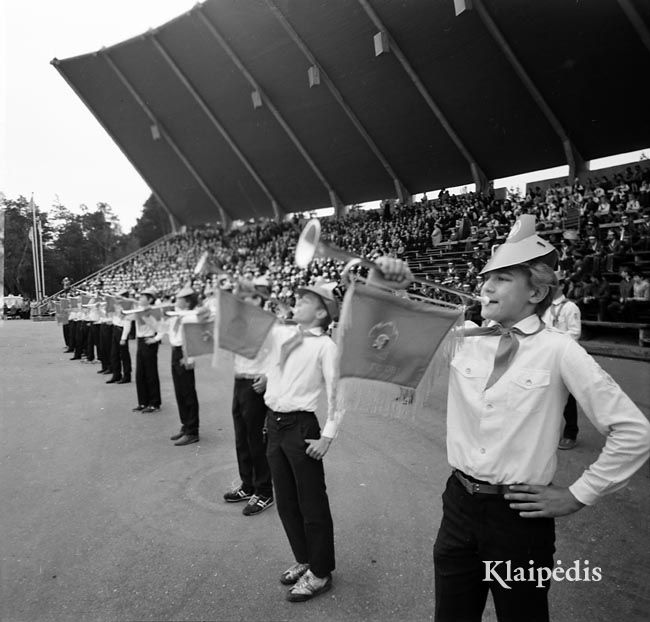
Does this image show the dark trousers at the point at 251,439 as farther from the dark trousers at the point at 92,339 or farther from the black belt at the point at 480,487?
the dark trousers at the point at 92,339

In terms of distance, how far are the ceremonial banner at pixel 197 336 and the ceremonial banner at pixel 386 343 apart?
3.00 m

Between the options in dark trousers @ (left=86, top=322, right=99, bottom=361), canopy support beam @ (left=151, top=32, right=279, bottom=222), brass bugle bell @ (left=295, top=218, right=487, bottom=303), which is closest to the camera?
brass bugle bell @ (left=295, top=218, right=487, bottom=303)

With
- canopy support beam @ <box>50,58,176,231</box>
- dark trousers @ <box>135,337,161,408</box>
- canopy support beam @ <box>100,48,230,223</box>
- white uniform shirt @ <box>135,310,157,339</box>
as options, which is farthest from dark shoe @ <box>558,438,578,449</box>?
canopy support beam @ <box>50,58,176,231</box>

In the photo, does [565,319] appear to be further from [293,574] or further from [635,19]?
[635,19]

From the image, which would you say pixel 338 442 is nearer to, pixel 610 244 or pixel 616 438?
pixel 616 438

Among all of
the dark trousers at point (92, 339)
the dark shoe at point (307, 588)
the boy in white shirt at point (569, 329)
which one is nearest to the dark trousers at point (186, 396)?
the dark shoe at point (307, 588)

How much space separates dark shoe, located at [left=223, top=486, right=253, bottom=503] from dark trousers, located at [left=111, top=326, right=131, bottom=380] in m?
6.39

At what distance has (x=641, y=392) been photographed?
760cm

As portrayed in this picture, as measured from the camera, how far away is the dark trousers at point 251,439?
4.02 meters

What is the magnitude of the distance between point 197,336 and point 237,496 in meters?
1.59

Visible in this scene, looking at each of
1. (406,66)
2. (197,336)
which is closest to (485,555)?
(197,336)

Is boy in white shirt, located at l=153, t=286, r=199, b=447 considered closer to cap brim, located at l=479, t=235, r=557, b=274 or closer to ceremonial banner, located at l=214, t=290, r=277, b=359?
ceremonial banner, located at l=214, t=290, r=277, b=359

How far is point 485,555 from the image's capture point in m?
1.79

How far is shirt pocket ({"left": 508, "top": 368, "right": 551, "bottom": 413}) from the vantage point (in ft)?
5.75
